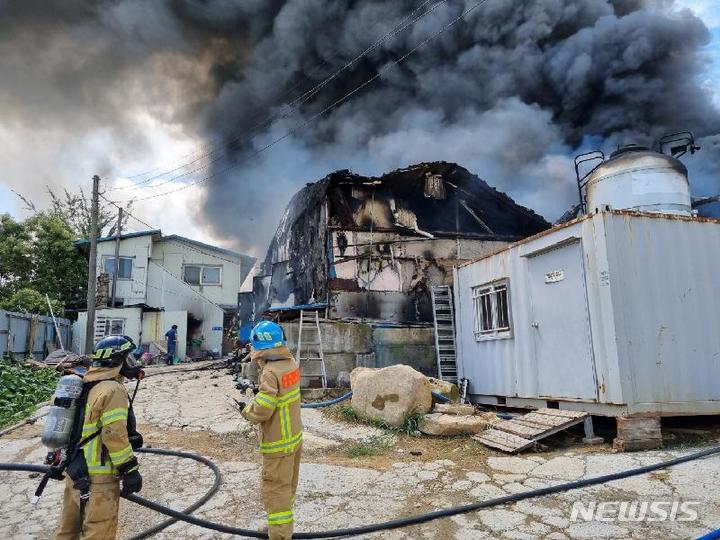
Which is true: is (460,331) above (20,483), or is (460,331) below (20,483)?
above

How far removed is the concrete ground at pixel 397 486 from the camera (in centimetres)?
412

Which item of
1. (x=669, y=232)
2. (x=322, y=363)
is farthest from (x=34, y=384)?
(x=669, y=232)

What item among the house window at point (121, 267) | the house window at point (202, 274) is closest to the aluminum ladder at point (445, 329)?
the house window at point (202, 274)

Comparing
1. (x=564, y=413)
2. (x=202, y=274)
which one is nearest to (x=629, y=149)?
(x=564, y=413)

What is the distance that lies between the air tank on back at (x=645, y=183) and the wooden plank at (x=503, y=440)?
5.75 meters

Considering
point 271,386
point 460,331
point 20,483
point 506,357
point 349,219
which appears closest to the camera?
point 271,386

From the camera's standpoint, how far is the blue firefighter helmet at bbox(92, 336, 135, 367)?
3.51 meters

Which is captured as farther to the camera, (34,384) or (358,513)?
(34,384)

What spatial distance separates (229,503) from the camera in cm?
491

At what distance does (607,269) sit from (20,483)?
8020 millimetres

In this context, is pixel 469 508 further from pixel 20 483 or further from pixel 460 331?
pixel 460 331

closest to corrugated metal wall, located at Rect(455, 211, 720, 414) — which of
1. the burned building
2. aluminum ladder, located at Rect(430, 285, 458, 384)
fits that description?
aluminum ladder, located at Rect(430, 285, 458, 384)

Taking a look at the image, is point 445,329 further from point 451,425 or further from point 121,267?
point 121,267

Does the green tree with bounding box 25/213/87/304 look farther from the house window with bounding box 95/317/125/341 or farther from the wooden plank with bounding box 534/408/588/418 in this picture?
the wooden plank with bounding box 534/408/588/418
